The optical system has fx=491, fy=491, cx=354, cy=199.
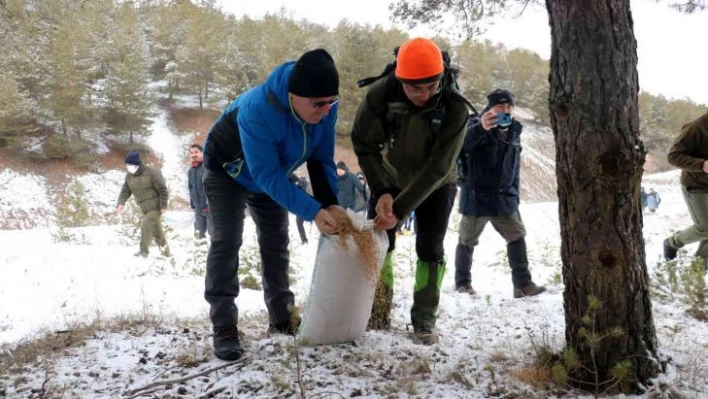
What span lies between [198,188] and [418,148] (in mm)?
6671

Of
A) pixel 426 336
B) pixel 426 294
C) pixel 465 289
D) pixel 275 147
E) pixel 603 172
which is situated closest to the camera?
pixel 603 172

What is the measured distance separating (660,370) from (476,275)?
13.4 ft

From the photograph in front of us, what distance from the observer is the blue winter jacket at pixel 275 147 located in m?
2.54

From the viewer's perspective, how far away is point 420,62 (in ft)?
8.22

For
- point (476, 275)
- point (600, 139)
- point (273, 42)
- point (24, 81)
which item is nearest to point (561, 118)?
point (600, 139)

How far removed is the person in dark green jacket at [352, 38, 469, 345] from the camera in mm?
2588

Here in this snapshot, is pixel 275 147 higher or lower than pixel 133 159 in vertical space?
higher

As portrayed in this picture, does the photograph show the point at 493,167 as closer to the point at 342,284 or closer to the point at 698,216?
the point at 698,216

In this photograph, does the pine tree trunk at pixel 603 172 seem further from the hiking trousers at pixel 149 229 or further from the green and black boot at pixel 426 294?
the hiking trousers at pixel 149 229

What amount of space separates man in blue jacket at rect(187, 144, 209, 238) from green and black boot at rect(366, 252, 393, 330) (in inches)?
226

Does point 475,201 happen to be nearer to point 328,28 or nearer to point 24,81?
point 24,81

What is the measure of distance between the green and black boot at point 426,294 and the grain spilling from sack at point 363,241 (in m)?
0.61

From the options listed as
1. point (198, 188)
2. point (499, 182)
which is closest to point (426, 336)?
point (499, 182)

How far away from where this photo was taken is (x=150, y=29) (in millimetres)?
34688
